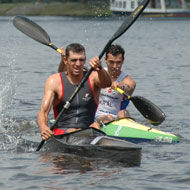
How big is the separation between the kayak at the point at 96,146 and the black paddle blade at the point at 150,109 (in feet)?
5.64

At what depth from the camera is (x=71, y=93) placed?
29.3 feet

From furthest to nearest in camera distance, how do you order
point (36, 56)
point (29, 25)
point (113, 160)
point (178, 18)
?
point (178, 18) → point (36, 56) → point (29, 25) → point (113, 160)

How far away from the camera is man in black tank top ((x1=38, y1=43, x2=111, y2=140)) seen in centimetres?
871

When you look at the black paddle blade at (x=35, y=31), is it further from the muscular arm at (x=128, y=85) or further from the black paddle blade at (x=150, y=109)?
the black paddle blade at (x=150, y=109)

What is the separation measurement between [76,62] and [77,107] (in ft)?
2.47

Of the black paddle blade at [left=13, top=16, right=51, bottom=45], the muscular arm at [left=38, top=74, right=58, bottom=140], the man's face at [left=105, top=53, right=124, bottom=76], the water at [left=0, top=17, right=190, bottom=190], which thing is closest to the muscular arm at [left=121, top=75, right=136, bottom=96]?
the man's face at [left=105, top=53, right=124, bottom=76]

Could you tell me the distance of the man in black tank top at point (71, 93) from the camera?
871cm

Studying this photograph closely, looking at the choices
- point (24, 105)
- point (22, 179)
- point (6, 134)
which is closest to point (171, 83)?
point (24, 105)

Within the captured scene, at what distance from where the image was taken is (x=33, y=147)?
32.8 ft

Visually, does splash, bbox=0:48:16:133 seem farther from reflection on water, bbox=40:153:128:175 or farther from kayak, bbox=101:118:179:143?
reflection on water, bbox=40:153:128:175

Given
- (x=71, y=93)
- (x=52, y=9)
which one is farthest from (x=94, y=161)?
(x=52, y=9)

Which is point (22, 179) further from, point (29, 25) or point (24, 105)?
point (24, 105)

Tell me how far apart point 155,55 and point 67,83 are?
919 inches

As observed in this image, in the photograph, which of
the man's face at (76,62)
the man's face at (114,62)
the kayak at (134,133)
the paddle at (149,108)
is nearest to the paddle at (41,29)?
the man's face at (76,62)
